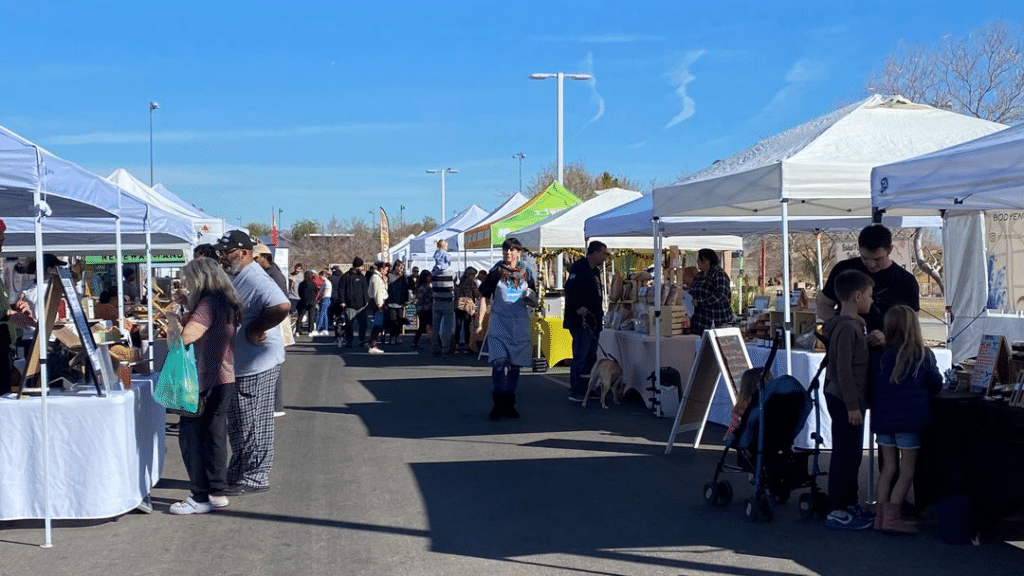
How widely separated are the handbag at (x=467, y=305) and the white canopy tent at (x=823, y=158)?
9.88 metres

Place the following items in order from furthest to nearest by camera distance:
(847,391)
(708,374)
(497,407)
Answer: (497,407) < (708,374) < (847,391)

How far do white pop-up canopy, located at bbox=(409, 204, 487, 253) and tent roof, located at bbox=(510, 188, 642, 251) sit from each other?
11478 mm

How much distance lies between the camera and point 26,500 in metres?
6.15

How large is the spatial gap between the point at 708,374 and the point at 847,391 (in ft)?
9.45

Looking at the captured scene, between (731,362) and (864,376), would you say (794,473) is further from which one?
(731,362)

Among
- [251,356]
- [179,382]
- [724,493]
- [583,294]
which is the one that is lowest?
[724,493]

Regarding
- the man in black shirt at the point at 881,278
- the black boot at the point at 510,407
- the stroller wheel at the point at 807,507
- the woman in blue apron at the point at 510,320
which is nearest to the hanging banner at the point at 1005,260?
the woman in blue apron at the point at 510,320

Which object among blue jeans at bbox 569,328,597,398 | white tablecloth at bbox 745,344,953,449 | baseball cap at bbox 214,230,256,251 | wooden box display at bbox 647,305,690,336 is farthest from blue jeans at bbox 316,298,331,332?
baseball cap at bbox 214,230,256,251

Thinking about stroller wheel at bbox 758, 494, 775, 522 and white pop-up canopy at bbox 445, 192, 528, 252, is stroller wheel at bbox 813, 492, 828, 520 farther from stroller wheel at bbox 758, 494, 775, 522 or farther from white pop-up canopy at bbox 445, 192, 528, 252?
white pop-up canopy at bbox 445, 192, 528, 252

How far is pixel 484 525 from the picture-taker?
6.36 meters

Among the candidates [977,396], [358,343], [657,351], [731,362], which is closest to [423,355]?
[358,343]

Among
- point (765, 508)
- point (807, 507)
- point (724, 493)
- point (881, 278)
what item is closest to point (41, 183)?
point (724, 493)

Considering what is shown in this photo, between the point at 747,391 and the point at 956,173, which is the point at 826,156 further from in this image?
the point at 747,391

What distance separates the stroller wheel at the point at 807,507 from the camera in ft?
20.8
